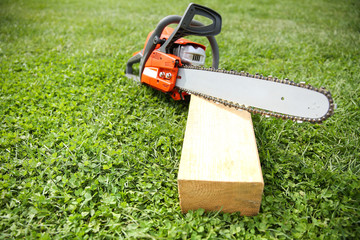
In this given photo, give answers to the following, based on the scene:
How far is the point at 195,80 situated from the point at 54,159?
131cm

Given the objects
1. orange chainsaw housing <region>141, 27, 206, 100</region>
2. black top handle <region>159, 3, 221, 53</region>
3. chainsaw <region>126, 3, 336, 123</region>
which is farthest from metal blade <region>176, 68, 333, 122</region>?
black top handle <region>159, 3, 221, 53</region>

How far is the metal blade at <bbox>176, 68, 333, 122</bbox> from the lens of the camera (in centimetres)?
160

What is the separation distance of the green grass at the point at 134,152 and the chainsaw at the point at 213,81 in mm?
361

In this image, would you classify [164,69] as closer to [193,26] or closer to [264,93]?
[193,26]

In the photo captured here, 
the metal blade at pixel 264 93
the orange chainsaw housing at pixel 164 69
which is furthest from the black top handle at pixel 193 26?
the metal blade at pixel 264 93

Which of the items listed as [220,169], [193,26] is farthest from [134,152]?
[193,26]

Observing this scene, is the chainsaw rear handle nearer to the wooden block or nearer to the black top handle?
the black top handle

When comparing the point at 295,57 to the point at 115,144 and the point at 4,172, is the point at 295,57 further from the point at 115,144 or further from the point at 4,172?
the point at 4,172

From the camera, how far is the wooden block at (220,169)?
4.38 ft

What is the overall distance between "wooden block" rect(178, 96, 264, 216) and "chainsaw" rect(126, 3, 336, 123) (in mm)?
239

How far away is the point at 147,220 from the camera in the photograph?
1.51 metres

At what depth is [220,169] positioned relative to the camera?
140cm

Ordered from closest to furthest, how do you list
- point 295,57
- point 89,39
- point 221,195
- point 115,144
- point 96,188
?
point 221,195
point 96,188
point 115,144
point 295,57
point 89,39

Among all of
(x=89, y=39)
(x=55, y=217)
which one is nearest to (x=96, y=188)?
(x=55, y=217)
